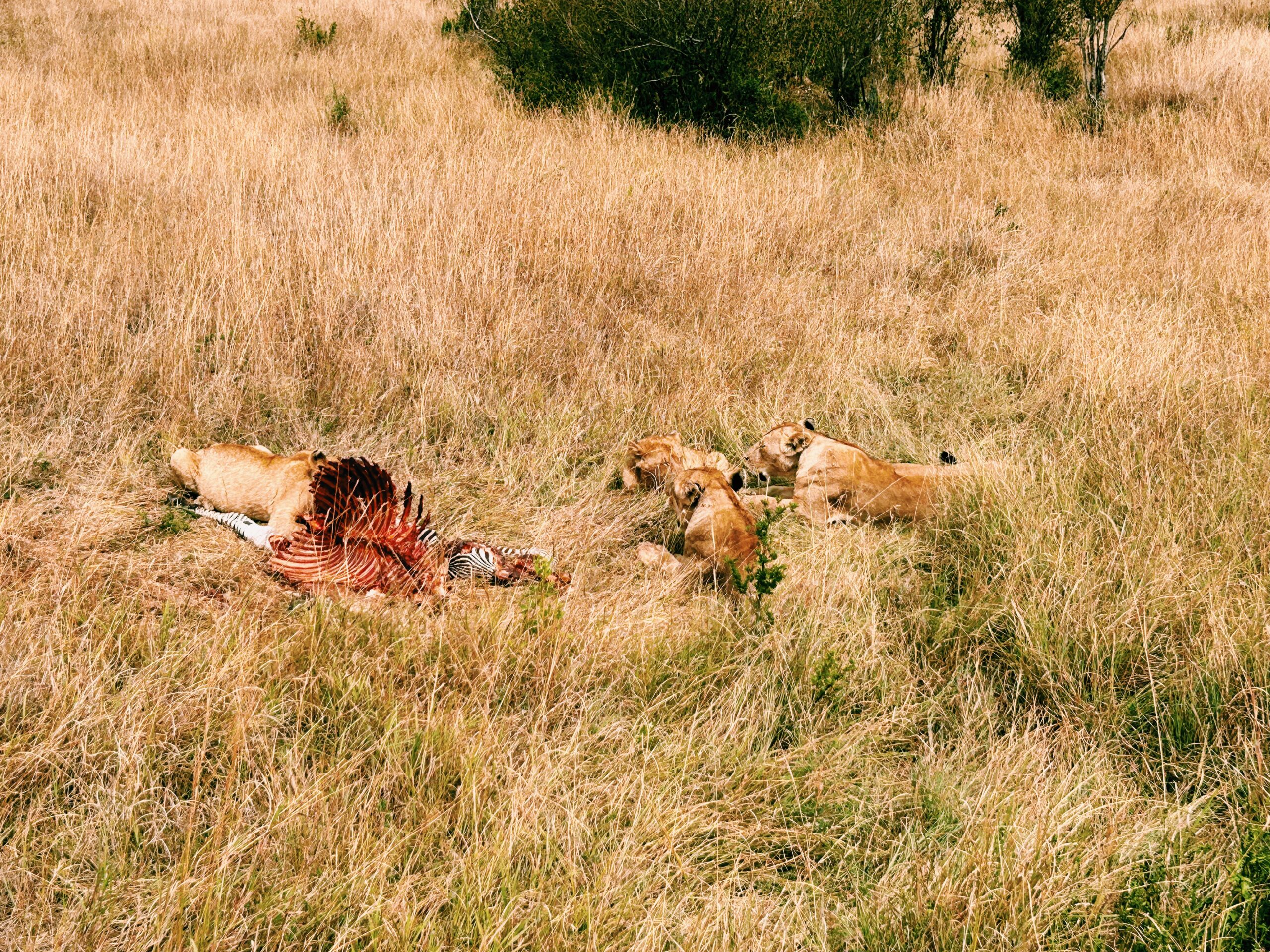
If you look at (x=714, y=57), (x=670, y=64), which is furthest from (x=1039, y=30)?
(x=670, y=64)

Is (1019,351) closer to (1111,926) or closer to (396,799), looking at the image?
(1111,926)

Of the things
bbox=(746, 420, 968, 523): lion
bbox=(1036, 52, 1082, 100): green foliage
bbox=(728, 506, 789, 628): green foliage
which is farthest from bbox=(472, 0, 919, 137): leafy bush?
bbox=(728, 506, 789, 628): green foliage

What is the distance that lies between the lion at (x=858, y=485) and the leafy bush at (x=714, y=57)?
611 cm

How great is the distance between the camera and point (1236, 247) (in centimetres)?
586

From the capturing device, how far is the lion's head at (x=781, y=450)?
375 cm

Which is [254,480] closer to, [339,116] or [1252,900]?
[1252,900]

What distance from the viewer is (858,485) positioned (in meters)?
3.49

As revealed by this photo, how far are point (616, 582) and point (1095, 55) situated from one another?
31.6 ft

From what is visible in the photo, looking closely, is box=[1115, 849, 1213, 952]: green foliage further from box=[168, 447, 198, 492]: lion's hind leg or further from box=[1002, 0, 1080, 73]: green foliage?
box=[1002, 0, 1080, 73]: green foliage

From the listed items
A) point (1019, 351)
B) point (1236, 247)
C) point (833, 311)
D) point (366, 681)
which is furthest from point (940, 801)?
point (1236, 247)

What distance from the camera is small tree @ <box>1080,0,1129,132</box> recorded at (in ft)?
30.3

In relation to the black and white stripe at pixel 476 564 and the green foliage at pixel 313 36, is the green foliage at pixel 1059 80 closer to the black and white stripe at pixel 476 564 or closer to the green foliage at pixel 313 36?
the green foliage at pixel 313 36

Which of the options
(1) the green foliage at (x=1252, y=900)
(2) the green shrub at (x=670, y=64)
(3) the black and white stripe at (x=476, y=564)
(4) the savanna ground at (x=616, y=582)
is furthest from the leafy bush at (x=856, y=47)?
(1) the green foliage at (x=1252, y=900)

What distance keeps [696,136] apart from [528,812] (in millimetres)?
7519
